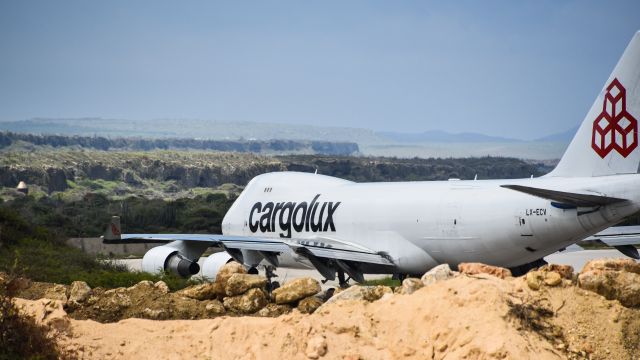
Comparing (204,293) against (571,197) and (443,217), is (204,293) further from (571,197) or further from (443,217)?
(443,217)

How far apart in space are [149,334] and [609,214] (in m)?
11.6

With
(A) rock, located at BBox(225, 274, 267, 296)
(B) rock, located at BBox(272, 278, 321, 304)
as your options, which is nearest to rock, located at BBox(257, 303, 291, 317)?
(B) rock, located at BBox(272, 278, 321, 304)

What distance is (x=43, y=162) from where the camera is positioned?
159750mm

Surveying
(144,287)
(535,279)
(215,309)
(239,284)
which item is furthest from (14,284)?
(535,279)

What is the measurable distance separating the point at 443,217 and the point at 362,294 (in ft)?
35.2

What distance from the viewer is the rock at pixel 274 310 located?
17562 mm

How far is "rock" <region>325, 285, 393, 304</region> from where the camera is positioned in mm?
16469

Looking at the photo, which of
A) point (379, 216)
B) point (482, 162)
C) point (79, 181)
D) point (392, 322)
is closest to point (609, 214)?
point (379, 216)

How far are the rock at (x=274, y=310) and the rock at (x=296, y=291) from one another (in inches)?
4.8

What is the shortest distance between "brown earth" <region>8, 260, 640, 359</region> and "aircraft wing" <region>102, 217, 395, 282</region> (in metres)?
11.3

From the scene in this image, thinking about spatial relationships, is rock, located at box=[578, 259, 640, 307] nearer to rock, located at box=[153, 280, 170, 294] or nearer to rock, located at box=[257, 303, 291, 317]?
rock, located at box=[257, 303, 291, 317]

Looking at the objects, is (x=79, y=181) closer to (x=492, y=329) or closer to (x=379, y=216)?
(x=379, y=216)

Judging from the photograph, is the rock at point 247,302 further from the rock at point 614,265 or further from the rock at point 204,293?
the rock at point 614,265

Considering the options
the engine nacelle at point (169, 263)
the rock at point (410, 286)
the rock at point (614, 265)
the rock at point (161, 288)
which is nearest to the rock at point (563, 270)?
the rock at point (614, 265)
